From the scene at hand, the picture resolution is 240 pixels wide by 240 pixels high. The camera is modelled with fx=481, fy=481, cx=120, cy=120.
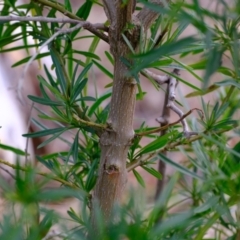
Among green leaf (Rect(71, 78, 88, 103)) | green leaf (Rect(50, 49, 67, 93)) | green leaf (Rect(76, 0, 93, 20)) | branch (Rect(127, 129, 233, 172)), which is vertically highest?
green leaf (Rect(76, 0, 93, 20))

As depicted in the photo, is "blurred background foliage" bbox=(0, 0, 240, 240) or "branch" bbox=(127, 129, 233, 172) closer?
"blurred background foliage" bbox=(0, 0, 240, 240)

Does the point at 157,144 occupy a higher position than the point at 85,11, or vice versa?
the point at 85,11

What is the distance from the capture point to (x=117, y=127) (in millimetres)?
375

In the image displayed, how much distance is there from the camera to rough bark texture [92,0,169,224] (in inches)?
13.6

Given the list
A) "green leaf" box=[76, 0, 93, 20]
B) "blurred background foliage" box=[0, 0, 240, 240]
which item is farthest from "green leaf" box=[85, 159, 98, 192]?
"green leaf" box=[76, 0, 93, 20]

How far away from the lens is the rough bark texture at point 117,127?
34 centimetres

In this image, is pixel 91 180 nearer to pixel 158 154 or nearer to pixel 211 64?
pixel 158 154

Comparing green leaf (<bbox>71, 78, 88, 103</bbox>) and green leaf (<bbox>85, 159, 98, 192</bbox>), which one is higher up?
green leaf (<bbox>71, 78, 88, 103</bbox>)

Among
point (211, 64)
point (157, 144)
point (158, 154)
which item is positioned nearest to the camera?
point (211, 64)

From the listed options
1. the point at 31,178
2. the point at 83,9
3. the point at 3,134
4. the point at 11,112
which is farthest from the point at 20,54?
the point at 31,178

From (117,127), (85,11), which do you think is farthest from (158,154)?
(85,11)

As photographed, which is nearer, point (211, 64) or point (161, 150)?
point (211, 64)

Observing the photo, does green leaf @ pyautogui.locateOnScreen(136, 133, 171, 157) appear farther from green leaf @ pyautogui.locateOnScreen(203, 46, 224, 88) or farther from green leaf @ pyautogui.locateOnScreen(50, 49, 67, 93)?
green leaf @ pyautogui.locateOnScreen(203, 46, 224, 88)

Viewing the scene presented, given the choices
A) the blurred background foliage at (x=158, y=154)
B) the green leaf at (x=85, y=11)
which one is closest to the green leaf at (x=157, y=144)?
the blurred background foliage at (x=158, y=154)
